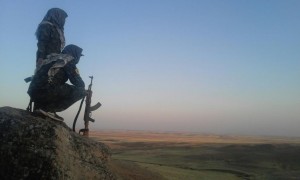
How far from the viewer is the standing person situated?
10.1 m

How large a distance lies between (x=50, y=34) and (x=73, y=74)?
149 centimetres

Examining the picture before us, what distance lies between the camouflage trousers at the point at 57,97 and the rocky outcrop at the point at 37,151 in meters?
0.93

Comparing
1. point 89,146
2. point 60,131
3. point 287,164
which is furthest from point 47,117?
point 287,164

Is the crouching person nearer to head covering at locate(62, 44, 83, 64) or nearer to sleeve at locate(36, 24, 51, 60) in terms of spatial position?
head covering at locate(62, 44, 83, 64)

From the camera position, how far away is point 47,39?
1019cm

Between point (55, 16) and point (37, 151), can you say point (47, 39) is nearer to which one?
point (55, 16)

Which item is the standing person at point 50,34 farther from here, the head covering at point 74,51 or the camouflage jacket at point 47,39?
the head covering at point 74,51

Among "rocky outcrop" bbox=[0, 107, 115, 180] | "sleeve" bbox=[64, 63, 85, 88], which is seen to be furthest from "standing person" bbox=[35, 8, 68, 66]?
"rocky outcrop" bbox=[0, 107, 115, 180]

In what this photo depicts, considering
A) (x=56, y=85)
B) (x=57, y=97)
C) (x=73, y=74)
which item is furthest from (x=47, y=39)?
(x=57, y=97)

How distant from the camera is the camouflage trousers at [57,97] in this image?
9.54 metres

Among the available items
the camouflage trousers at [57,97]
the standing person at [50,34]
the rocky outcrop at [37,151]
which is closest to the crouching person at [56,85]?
→ the camouflage trousers at [57,97]

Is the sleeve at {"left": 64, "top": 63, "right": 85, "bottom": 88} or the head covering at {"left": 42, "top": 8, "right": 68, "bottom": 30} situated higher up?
the head covering at {"left": 42, "top": 8, "right": 68, "bottom": 30}

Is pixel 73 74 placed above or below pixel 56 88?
above

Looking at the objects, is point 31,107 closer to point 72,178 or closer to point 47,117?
point 47,117
